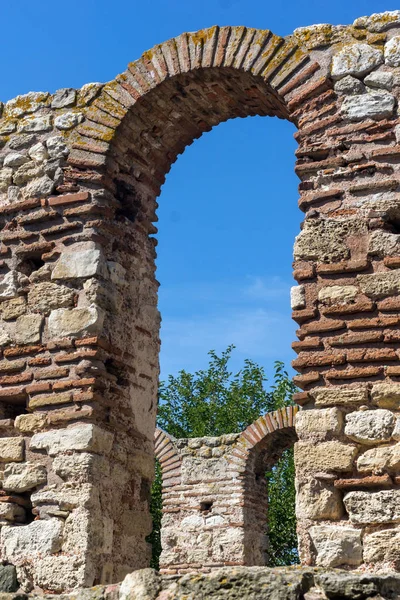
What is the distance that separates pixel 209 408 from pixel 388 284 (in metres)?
19.3

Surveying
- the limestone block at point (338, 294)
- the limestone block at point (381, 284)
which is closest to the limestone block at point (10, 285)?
the limestone block at point (338, 294)

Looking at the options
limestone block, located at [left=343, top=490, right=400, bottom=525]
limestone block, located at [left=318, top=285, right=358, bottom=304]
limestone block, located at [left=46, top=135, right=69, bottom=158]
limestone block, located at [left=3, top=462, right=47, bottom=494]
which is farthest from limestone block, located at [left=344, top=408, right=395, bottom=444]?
limestone block, located at [left=46, top=135, right=69, bottom=158]

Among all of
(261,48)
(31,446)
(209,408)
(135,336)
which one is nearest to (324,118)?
(261,48)

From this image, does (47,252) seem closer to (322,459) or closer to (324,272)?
(324,272)

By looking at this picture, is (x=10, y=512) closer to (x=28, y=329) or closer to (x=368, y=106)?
→ (x=28, y=329)

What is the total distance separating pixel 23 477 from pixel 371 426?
7.43 ft

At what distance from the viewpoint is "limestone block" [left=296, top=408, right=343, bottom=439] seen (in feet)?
15.2

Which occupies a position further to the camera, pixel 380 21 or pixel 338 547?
pixel 380 21

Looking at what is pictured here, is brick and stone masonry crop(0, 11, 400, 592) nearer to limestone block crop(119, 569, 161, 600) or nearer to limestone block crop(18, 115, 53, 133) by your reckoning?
limestone block crop(18, 115, 53, 133)

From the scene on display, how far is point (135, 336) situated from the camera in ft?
19.5

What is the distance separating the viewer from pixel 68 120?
609 centimetres

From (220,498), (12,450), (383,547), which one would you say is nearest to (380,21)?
(383,547)

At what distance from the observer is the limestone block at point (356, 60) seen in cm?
530

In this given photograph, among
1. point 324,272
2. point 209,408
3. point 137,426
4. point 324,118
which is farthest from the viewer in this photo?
point 209,408
